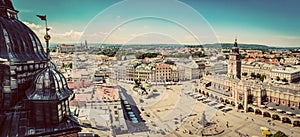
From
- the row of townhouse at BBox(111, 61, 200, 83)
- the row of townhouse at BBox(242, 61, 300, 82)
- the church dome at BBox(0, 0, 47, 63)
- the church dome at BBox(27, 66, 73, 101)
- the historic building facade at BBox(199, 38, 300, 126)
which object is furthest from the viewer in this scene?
Answer: the row of townhouse at BBox(111, 61, 200, 83)

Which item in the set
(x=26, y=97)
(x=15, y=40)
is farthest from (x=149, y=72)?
(x=26, y=97)

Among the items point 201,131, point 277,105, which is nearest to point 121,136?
point 201,131

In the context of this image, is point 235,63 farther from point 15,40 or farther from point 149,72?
point 15,40

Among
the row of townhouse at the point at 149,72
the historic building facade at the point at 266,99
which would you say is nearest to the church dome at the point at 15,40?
the historic building facade at the point at 266,99

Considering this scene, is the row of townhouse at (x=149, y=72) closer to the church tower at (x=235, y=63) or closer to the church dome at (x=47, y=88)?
the church tower at (x=235, y=63)

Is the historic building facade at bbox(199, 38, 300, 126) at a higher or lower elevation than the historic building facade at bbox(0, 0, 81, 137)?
lower

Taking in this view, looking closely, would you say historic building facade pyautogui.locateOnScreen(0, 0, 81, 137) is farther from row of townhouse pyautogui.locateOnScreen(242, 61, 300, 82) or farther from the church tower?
row of townhouse pyautogui.locateOnScreen(242, 61, 300, 82)

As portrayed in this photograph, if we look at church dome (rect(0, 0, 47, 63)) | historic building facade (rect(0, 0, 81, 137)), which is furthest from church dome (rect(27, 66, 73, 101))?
church dome (rect(0, 0, 47, 63))

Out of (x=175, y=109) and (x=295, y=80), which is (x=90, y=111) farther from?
(x=295, y=80)
